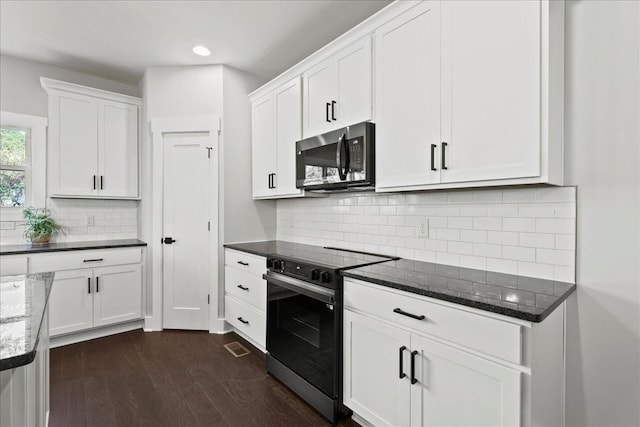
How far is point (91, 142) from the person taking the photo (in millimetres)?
3484

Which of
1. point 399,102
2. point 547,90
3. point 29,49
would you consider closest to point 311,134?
point 399,102

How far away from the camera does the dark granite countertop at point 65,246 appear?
2.91 m

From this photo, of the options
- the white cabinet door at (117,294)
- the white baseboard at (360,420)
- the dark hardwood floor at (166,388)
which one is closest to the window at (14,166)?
the white cabinet door at (117,294)

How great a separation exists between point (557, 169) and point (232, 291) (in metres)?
2.75

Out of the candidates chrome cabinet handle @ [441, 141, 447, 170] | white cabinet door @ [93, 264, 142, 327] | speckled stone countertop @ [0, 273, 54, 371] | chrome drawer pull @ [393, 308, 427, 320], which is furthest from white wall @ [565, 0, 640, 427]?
white cabinet door @ [93, 264, 142, 327]

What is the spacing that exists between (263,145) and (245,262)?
117 centimetres

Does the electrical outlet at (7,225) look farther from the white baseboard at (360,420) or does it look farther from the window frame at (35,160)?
the white baseboard at (360,420)

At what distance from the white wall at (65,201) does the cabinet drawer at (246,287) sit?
4.91 feet

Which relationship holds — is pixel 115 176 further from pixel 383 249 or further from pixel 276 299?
pixel 383 249

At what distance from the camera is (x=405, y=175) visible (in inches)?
77.9

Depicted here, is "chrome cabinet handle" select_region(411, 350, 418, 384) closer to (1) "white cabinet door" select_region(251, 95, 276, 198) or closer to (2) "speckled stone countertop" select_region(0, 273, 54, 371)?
(2) "speckled stone countertop" select_region(0, 273, 54, 371)

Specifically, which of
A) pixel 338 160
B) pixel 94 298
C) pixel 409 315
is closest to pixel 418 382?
pixel 409 315

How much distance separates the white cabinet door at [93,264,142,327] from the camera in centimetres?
327

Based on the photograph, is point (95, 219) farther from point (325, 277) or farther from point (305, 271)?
point (325, 277)
